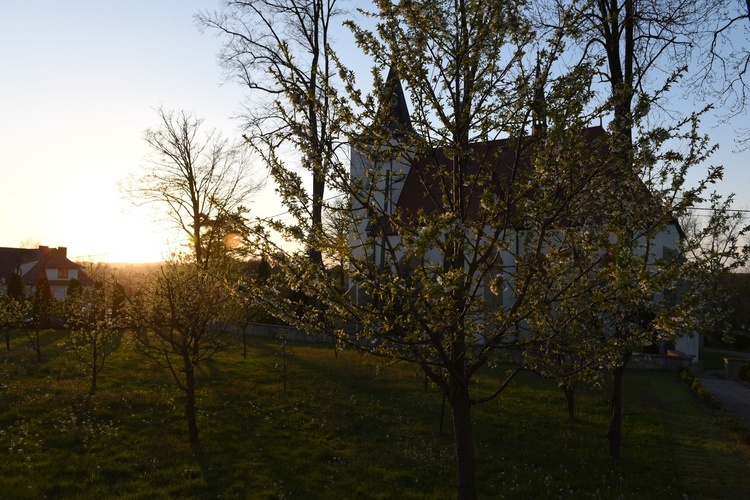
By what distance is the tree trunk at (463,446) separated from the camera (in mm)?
5672

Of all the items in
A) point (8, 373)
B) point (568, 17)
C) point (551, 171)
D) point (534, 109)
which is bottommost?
point (8, 373)

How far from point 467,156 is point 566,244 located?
134cm

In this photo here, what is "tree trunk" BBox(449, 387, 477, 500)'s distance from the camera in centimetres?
567

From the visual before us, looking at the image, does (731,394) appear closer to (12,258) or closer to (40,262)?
(40,262)

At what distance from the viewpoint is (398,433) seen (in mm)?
10742

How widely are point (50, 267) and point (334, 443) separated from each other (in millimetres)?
61479

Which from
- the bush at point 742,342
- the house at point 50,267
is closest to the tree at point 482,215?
the bush at point 742,342

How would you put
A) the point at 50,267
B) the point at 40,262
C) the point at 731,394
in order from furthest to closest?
the point at 40,262, the point at 50,267, the point at 731,394

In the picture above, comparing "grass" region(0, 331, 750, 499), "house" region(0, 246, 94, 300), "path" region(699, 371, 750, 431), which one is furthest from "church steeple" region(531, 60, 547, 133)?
"house" region(0, 246, 94, 300)

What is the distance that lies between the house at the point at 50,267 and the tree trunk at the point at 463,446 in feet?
200

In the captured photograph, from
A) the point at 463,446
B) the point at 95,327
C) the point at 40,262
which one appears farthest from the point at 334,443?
the point at 40,262

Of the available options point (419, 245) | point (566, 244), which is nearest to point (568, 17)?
point (566, 244)

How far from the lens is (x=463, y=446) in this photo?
576 centimetres

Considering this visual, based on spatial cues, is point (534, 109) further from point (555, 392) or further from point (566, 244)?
point (555, 392)
